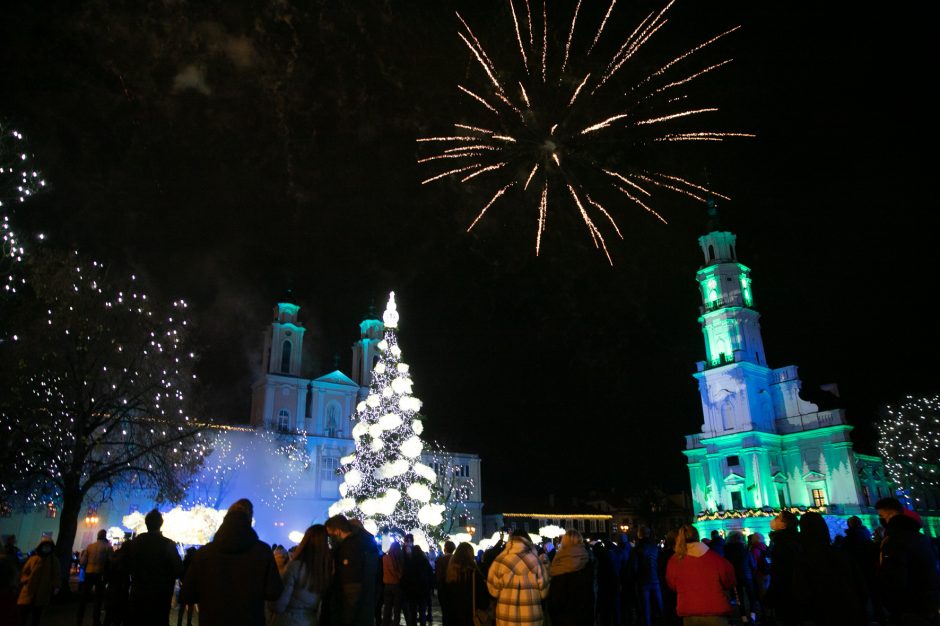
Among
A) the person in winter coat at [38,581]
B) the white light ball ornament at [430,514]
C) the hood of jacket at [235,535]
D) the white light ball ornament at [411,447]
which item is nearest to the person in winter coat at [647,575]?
the hood of jacket at [235,535]

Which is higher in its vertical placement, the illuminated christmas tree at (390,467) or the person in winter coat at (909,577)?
the illuminated christmas tree at (390,467)

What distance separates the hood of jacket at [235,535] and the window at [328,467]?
Answer: 1783 inches

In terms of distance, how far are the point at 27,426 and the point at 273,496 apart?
2723cm

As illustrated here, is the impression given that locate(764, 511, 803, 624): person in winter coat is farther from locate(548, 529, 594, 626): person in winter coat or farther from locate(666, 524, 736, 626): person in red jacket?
locate(548, 529, 594, 626): person in winter coat

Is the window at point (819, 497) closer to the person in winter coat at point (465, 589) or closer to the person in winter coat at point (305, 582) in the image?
the person in winter coat at point (465, 589)

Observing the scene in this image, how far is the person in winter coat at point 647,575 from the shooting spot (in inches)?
408

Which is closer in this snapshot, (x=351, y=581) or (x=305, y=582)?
(x=305, y=582)

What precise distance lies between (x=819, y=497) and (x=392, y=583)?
46.2 metres

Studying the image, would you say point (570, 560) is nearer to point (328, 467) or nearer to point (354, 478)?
point (354, 478)

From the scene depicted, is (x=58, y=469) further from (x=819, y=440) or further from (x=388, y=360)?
(x=819, y=440)

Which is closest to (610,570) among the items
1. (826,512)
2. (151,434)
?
→ (151,434)

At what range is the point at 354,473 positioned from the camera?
21609mm

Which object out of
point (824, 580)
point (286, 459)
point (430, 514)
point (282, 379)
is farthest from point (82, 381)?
point (282, 379)

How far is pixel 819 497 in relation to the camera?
45688 millimetres
